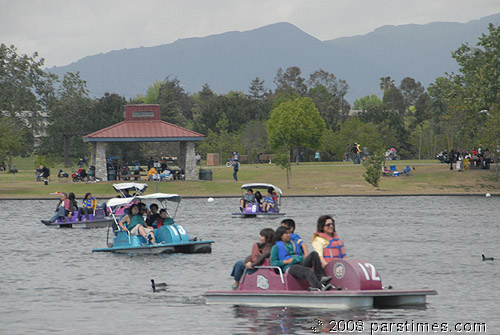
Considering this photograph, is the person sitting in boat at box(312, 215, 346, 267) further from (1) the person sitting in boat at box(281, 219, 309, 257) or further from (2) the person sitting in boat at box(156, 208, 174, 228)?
(2) the person sitting in boat at box(156, 208, 174, 228)

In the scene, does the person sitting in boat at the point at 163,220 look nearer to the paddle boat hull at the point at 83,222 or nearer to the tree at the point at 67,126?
the paddle boat hull at the point at 83,222

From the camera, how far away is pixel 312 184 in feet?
251

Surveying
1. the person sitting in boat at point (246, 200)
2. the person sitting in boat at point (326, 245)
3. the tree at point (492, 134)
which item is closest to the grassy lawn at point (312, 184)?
the tree at point (492, 134)

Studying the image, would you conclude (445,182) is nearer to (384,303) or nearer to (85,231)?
(85,231)

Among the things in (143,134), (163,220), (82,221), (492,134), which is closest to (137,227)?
(163,220)

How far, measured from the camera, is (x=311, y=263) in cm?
1925

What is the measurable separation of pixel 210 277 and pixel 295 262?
664 centimetres

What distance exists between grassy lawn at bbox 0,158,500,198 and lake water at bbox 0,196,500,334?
65.4 ft

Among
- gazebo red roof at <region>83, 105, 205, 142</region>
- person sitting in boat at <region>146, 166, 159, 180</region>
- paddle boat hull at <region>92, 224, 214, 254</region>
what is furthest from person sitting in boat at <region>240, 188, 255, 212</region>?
gazebo red roof at <region>83, 105, 205, 142</region>

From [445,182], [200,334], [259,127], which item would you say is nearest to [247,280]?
[200,334]

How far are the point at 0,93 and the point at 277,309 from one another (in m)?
114

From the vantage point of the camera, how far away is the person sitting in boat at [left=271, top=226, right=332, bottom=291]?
1889 cm

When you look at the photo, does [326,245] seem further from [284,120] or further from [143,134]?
[284,120]

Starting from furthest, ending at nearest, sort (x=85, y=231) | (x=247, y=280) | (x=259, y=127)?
(x=259, y=127) → (x=85, y=231) → (x=247, y=280)
